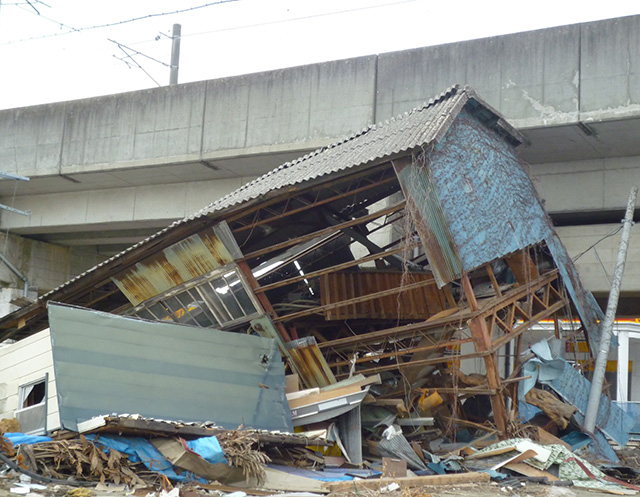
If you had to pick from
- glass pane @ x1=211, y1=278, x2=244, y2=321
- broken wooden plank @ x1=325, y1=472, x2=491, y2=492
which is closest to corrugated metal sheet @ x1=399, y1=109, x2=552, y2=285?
broken wooden plank @ x1=325, y1=472, x2=491, y2=492

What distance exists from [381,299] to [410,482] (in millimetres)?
6917

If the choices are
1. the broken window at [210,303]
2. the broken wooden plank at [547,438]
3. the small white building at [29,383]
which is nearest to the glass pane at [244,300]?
the broken window at [210,303]

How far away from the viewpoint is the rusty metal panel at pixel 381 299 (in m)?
17.9

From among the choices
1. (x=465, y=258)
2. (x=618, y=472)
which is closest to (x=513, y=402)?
(x=618, y=472)

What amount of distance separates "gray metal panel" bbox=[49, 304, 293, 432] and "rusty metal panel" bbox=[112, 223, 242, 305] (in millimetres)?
1722

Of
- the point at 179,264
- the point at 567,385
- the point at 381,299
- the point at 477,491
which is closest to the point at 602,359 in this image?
the point at 567,385

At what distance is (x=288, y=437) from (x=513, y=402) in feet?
17.7

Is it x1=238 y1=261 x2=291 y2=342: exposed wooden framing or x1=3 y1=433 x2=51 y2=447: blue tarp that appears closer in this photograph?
x1=3 y1=433 x2=51 y2=447: blue tarp

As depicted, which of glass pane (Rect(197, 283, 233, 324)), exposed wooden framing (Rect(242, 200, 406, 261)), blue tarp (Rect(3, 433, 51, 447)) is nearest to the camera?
blue tarp (Rect(3, 433, 51, 447))

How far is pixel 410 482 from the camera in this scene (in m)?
11.8

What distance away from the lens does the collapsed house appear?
14.6m

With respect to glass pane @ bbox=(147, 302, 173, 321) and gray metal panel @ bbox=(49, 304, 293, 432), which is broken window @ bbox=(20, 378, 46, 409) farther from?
glass pane @ bbox=(147, 302, 173, 321)

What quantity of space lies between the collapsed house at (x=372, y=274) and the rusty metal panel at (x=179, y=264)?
0.10ft

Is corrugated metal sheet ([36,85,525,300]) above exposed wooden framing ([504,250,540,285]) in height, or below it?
above
